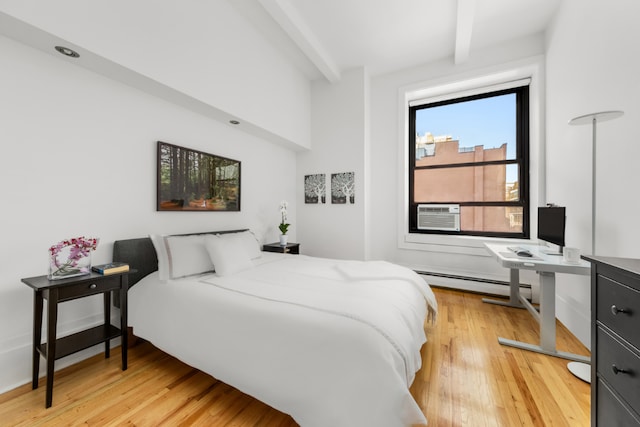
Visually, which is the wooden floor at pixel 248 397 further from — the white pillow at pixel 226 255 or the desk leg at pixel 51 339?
the white pillow at pixel 226 255

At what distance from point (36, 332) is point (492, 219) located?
4827 mm

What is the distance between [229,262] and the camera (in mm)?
2193

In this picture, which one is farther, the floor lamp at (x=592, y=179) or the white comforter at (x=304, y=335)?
the floor lamp at (x=592, y=179)

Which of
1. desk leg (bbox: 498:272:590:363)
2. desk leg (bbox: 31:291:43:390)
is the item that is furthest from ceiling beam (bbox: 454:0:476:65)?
desk leg (bbox: 31:291:43:390)

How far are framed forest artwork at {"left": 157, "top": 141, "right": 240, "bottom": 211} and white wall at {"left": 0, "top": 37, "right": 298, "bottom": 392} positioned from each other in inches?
3.5

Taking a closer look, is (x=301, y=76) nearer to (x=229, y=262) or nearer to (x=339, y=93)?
(x=339, y=93)

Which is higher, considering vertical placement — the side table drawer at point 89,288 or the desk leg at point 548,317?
the side table drawer at point 89,288

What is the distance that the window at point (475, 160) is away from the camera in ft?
11.5

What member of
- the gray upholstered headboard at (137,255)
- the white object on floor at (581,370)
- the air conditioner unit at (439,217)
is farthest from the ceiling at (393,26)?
the white object on floor at (581,370)

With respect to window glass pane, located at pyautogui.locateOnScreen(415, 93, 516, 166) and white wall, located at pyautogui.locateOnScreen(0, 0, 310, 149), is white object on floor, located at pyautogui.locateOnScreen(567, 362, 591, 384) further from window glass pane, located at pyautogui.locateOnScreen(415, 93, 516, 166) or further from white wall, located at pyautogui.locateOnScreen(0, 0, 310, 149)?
white wall, located at pyautogui.locateOnScreen(0, 0, 310, 149)

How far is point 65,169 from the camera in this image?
1831mm

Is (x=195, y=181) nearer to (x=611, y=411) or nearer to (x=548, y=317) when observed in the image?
(x=611, y=411)

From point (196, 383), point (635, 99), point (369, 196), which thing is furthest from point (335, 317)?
point (369, 196)

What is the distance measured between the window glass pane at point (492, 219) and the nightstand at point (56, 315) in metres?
4.15
